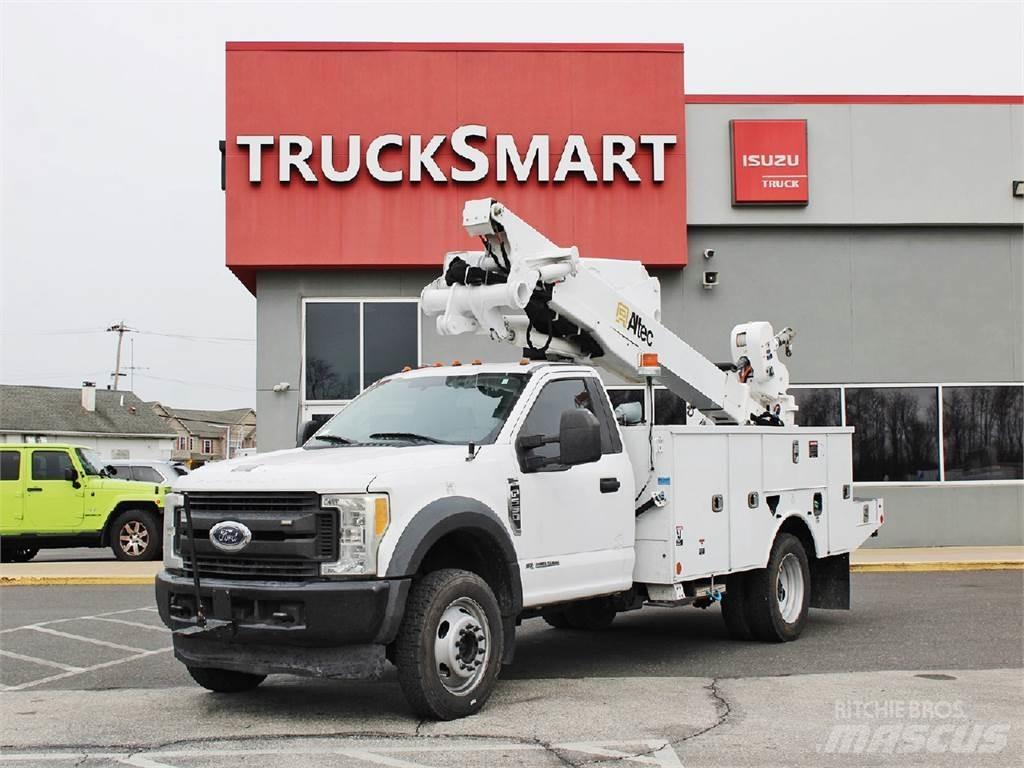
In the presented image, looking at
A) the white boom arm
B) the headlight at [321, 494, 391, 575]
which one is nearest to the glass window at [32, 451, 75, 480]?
the white boom arm

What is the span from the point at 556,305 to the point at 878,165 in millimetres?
12514

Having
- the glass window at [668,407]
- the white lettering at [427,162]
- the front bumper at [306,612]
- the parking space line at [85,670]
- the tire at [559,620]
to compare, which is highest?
the white lettering at [427,162]

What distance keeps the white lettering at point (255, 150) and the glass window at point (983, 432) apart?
11.5 metres

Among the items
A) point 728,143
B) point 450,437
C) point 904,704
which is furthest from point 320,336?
point 904,704

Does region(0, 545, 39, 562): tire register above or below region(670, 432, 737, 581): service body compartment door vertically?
below

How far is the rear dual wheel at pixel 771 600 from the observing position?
32.0ft

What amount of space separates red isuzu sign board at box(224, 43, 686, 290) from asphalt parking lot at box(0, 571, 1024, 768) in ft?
29.7

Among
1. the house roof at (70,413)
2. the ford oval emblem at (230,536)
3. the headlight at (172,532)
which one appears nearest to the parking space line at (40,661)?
the headlight at (172,532)

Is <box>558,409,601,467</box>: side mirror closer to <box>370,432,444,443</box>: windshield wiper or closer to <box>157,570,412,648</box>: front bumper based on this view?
<box>370,432,444,443</box>: windshield wiper

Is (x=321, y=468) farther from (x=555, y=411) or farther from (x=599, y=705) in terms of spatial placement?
(x=599, y=705)

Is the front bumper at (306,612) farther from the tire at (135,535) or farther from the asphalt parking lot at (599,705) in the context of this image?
the tire at (135,535)

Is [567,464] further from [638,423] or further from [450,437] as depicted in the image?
[638,423]

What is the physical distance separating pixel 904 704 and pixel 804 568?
2.93m

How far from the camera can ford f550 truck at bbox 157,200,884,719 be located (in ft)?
Answer: 22.2
